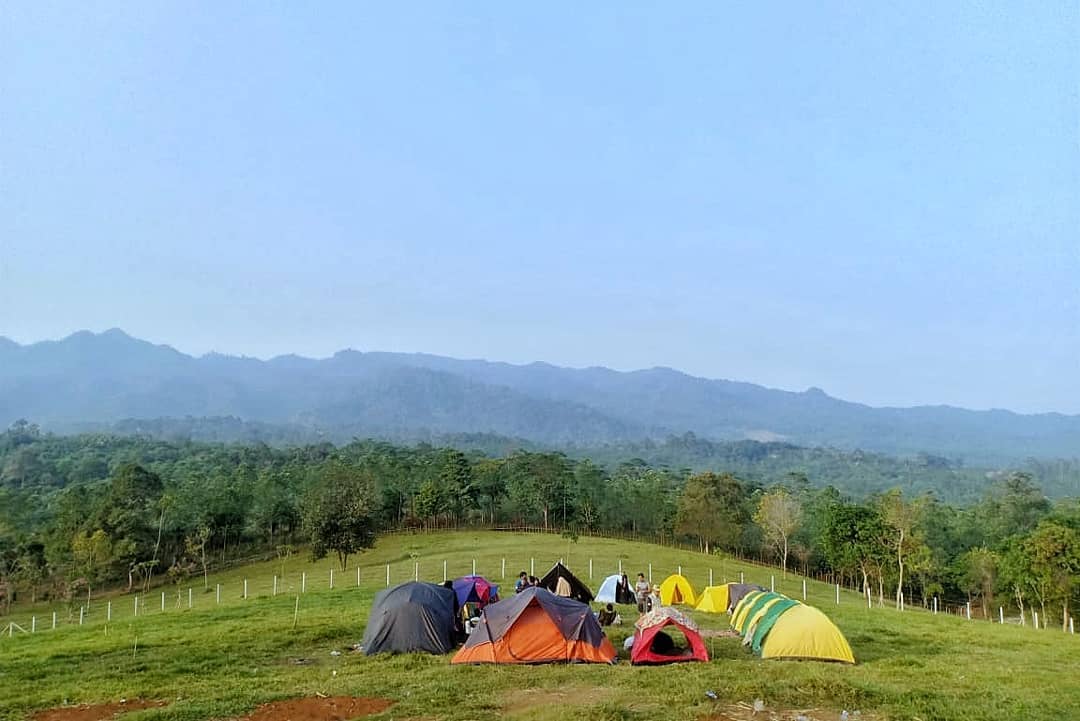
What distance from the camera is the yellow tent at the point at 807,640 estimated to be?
17500 millimetres

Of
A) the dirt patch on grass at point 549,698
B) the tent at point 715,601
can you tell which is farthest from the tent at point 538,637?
the tent at point 715,601

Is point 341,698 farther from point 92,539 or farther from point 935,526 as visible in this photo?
point 935,526

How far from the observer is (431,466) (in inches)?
2990

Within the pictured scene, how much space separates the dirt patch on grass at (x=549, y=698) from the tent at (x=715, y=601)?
1495cm

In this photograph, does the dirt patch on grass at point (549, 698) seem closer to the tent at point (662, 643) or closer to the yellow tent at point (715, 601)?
the tent at point (662, 643)

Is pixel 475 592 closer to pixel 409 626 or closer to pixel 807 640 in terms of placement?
pixel 409 626

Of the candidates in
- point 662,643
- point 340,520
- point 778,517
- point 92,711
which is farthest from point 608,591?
point 778,517

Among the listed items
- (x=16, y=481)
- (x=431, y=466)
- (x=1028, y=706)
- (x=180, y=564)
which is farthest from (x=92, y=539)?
(x=16, y=481)

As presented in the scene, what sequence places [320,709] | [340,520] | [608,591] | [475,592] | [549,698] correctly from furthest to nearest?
[340,520] < [608,591] < [475,592] < [549,698] < [320,709]

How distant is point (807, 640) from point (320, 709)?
11.4 meters

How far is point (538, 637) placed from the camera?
17.2 meters

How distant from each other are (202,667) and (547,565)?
94.4 feet

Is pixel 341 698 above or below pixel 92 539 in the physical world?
above

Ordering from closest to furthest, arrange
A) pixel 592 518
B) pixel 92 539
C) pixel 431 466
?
pixel 92 539, pixel 592 518, pixel 431 466
